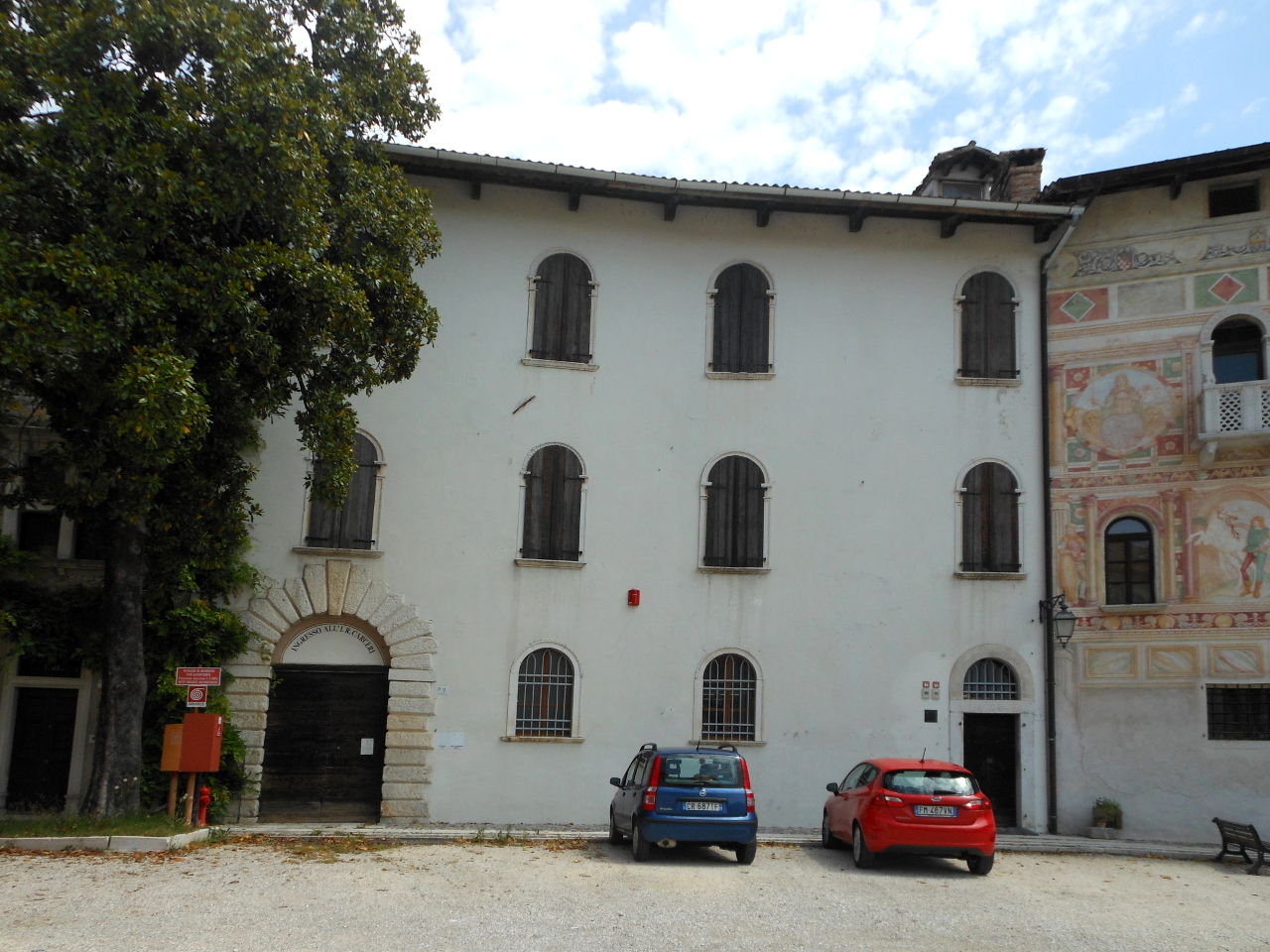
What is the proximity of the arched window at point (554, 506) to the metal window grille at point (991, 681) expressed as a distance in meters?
6.55

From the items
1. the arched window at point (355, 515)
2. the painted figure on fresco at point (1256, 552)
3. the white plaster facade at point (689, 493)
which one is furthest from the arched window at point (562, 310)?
the painted figure on fresco at point (1256, 552)

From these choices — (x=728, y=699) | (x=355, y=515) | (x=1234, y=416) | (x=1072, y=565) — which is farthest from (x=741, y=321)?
(x=1234, y=416)

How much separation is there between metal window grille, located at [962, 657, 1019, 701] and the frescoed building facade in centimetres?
74

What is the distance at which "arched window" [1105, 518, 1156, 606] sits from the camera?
59.4 ft

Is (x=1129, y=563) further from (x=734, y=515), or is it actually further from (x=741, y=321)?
(x=741, y=321)

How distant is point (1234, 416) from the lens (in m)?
17.5

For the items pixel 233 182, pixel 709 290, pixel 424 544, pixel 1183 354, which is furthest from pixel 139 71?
pixel 1183 354

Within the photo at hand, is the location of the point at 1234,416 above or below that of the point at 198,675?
above

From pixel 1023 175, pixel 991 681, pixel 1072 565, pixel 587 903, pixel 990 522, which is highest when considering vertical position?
pixel 1023 175

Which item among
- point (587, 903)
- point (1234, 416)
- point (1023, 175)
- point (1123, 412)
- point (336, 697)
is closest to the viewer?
point (587, 903)

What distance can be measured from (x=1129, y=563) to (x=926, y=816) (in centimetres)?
740

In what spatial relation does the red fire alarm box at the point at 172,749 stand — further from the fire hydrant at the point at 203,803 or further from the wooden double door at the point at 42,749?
the wooden double door at the point at 42,749

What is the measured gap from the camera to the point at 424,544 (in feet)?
57.8

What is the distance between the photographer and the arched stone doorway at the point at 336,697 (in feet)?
55.1
